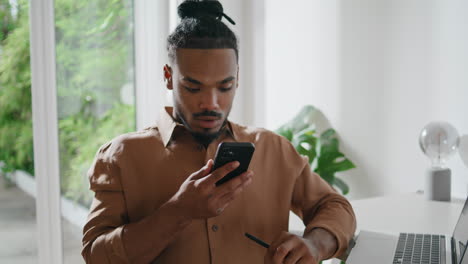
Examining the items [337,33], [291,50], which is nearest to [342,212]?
[337,33]

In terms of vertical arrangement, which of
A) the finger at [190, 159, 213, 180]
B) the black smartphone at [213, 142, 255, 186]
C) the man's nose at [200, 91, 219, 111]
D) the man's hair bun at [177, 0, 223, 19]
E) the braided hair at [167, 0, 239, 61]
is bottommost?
the finger at [190, 159, 213, 180]

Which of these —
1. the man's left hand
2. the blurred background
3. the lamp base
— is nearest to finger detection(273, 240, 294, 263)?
the man's left hand

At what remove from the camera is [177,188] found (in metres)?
1.10

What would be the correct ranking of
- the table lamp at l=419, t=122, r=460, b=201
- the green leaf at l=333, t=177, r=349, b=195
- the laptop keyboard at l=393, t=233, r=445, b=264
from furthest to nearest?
the green leaf at l=333, t=177, r=349, b=195 < the table lamp at l=419, t=122, r=460, b=201 < the laptop keyboard at l=393, t=233, r=445, b=264

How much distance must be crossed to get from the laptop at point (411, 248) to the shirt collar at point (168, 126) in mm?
380

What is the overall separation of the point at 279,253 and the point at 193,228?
0.21 metres

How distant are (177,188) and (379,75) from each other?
1.34 meters

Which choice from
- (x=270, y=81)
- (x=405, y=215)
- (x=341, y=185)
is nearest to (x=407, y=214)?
(x=405, y=215)

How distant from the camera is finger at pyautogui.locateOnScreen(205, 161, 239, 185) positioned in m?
0.92

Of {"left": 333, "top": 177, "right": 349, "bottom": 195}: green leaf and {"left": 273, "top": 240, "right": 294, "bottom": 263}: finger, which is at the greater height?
{"left": 273, "top": 240, "right": 294, "bottom": 263}: finger

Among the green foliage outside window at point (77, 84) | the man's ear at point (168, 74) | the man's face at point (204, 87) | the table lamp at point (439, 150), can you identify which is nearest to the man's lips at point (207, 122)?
the man's face at point (204, 87)

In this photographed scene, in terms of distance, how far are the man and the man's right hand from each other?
1.7 inches

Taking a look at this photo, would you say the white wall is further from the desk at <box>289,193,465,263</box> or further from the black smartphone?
the black smartphone

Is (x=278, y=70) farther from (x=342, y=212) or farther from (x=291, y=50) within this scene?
(x=342, y=212)
